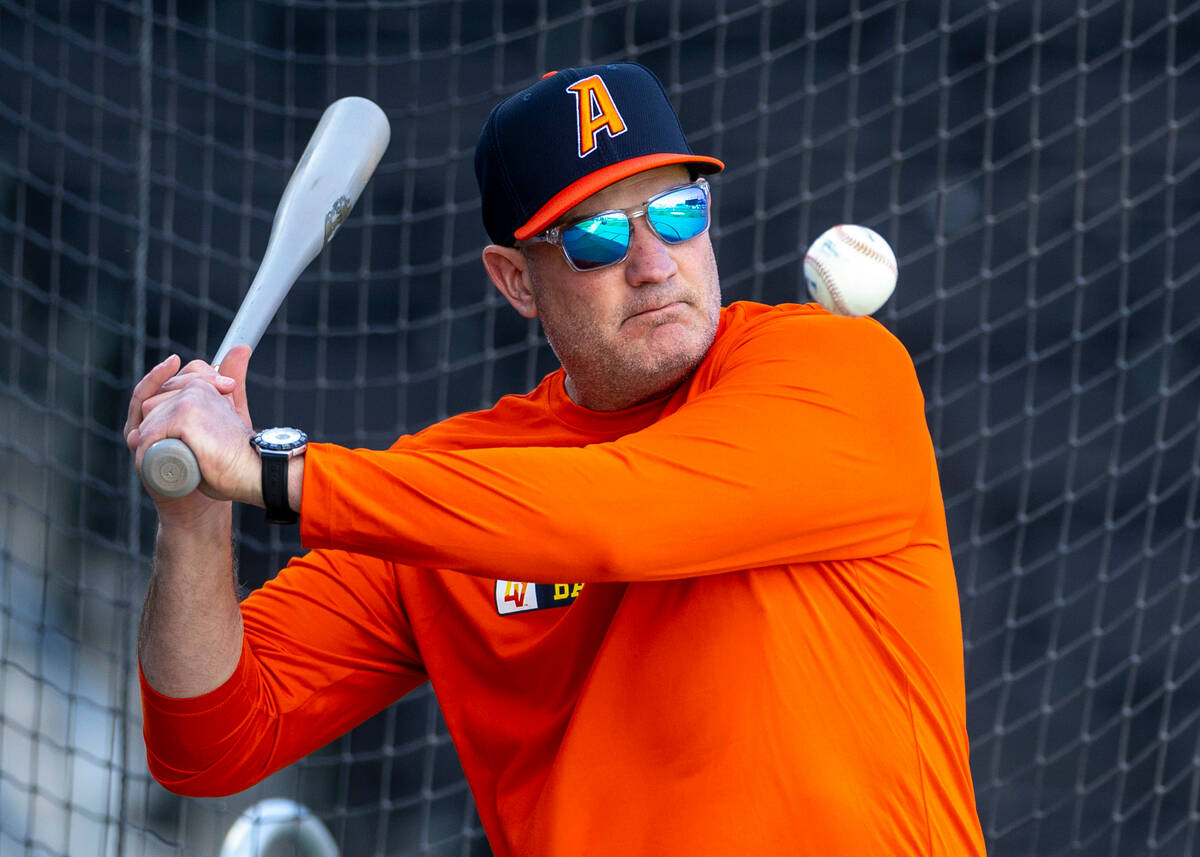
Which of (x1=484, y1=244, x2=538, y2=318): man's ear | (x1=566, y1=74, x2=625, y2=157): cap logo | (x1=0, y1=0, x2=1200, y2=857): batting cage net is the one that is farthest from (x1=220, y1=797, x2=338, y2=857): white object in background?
(x1=566, y1=74, x2=625, y2=157): cap logo

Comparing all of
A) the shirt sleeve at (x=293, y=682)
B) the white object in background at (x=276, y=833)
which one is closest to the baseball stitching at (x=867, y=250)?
the shirt sleeve at (x=293, y=682)

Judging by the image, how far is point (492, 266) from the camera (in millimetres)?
1747

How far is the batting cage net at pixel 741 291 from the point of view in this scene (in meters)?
3.51

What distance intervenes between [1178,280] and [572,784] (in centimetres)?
280

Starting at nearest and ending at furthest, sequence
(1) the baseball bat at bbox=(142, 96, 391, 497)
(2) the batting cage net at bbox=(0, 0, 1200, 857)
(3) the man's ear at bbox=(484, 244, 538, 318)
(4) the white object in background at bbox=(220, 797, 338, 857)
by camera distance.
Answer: (1) the baseball bat at bbox=(142, 96, 391, 497)
(3) the man's ear at bbox=(484, 244, 538, 318)
(4) the white object in background at bbox=(220, 797, 338, 857)
(2) the batting cage net at bbox=(0, 0, 1200, 857)

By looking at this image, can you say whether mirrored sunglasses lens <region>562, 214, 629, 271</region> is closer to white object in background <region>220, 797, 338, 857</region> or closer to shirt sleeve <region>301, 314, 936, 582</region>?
shirt sleeve <region>301, 314, 936, 582</region>

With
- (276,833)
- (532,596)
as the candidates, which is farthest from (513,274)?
(276,833)

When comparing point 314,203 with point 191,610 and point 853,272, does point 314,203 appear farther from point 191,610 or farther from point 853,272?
point 853,272

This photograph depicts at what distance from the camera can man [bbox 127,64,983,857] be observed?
118 cm

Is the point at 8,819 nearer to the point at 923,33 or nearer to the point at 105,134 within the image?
the point at 105,134

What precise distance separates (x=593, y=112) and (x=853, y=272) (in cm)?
49

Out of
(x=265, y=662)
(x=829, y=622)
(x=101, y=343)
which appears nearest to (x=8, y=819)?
(x=101, y=343)

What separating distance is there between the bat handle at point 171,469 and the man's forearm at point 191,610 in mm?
253

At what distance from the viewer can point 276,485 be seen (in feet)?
3.83
